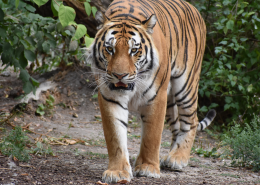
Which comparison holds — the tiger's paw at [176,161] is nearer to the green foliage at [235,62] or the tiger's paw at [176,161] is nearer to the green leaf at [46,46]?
the green leaf at [46,46]

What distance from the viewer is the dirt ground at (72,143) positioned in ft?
8.62

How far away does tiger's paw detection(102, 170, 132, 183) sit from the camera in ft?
8.23

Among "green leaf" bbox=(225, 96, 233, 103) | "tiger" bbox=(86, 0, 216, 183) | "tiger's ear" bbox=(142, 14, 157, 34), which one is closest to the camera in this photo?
"tiger" bbox=(86, 0, 216, 183)

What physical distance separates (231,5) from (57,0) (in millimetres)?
3482

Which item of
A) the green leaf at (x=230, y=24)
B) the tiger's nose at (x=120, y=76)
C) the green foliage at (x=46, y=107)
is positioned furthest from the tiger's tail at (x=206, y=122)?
the green foliage at (x=46, y=107)

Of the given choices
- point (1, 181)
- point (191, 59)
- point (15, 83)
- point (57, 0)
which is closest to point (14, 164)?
point (1, 181)

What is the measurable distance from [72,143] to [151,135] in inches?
60.3

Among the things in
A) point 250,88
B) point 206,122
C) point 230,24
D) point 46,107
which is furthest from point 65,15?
point 250,88

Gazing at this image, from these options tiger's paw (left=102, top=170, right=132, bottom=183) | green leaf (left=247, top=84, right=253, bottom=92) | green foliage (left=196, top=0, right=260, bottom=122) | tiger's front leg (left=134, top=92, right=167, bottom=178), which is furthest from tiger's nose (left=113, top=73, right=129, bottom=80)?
green leaf (left=247, top=84, right=253, bottom=92)

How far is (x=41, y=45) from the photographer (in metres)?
3.01

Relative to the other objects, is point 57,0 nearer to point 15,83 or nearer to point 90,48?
point 90,48

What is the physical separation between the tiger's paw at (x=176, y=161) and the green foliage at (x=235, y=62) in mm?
1968

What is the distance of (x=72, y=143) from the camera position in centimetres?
397

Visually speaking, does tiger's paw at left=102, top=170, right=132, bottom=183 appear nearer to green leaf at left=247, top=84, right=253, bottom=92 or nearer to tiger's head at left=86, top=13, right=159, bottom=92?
tiger's head at left=86, top=13, right=159, bottom=92
